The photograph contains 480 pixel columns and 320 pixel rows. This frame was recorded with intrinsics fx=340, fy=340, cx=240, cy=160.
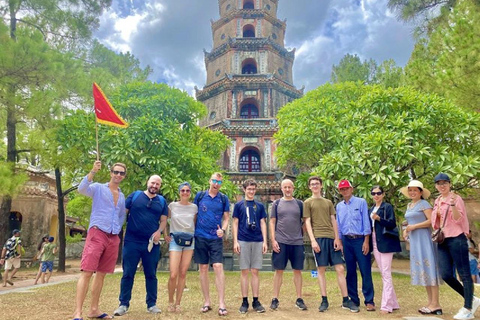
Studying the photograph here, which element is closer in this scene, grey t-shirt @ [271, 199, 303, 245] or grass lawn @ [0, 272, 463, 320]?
grass lawn @ [0, 272, 463, 320]

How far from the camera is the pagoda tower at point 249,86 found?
20.1m

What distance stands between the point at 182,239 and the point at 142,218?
0.62 m

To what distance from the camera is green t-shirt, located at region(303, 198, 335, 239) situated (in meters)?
5.13

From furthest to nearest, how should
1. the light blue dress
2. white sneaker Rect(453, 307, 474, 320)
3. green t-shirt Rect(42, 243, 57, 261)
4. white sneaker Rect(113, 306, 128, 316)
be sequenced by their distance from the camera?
green t-shirt Rect(42, 243, 57, 261), the light blue dress, white sneaker Rect(113, 306, 128, 316), white sneaker Rect(453, 307, 474, 320)

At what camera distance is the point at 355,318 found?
442 cm

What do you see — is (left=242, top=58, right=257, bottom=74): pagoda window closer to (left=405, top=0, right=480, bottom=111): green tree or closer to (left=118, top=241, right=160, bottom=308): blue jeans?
(left=405, top=0, right=480, bottom=111): green tree

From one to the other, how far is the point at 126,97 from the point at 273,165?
946 centimetres

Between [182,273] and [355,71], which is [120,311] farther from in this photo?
[355,71]

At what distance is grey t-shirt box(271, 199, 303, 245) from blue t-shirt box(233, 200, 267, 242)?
28 centimetres

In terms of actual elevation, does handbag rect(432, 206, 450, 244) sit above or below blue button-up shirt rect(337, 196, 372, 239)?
below

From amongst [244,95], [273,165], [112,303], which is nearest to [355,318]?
[112,303]

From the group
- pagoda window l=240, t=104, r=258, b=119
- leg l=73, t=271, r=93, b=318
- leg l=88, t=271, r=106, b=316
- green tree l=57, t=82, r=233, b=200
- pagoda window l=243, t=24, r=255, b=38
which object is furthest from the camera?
pagoda window l=243, t=24, r=255, b=38

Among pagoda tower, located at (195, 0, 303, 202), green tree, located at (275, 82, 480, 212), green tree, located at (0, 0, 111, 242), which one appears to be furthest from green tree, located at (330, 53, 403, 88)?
green tree, located at (0, 0, 111, 242)

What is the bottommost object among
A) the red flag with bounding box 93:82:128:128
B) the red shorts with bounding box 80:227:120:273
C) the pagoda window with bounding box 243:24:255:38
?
the red shorts with bounding box 80:227:120:273
